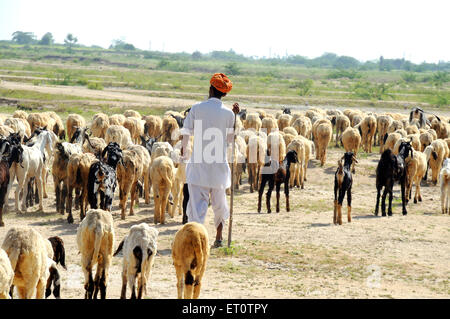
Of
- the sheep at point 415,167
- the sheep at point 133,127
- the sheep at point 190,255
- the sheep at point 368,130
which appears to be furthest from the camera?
the sheep at point 368,130

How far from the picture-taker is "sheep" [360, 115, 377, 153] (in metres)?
24.1

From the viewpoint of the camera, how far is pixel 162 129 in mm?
20828

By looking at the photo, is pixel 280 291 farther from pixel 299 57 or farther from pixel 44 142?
pixel 299 57

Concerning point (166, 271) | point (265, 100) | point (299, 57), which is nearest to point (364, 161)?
point (166, 271)

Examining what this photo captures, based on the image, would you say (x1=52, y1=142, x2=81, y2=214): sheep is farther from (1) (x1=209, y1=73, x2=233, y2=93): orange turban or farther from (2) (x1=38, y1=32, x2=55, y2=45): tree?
(2) (x1=38, y1=32, x2=55, y2=45): tree

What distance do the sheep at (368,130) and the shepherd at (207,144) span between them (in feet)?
55.3

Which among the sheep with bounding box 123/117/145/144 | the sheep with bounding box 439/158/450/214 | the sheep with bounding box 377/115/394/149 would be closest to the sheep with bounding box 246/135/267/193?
the sheep with bounding box 439/158/450/214

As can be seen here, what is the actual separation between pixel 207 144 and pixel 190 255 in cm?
183

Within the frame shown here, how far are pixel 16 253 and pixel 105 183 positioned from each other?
495 cm

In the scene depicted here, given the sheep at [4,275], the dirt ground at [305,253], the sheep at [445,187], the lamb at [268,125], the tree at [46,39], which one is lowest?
the dirt ground at [305,253]

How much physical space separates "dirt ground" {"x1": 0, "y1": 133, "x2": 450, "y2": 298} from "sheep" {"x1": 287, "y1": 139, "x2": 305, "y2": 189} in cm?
→ 133

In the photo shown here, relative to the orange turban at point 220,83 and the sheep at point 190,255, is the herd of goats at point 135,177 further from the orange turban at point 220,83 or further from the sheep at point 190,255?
the orange turban at point 220,83

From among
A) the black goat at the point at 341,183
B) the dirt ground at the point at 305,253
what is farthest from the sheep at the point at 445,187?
the black goat at the point at 341,183

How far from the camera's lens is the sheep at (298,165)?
16.7 m
